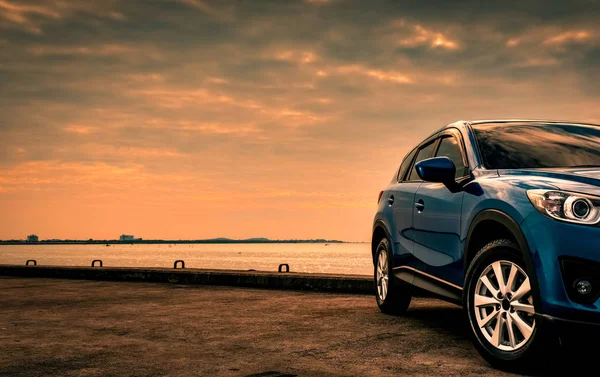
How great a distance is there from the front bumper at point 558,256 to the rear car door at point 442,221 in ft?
3.69

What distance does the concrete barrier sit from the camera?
10310 mm

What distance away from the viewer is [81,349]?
5328mm

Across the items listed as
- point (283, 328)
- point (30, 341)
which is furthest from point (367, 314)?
point (30, 341)

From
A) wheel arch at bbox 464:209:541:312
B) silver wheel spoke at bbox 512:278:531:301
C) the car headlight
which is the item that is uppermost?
the car headlight

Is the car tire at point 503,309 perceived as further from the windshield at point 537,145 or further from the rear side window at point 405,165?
the rear side window at point 405,165

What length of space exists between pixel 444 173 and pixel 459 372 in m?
1.56

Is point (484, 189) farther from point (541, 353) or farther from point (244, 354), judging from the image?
point (244, 354)

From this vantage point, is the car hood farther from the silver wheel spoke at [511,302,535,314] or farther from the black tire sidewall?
the silver wheel spoke at [511,302,535,314]

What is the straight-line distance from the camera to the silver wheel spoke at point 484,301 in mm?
4354

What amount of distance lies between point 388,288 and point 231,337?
199 centimetres

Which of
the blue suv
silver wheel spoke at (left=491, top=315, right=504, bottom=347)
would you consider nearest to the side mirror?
the blue suv

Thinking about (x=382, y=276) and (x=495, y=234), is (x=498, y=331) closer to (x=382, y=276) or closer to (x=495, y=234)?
(x=495, y=234)

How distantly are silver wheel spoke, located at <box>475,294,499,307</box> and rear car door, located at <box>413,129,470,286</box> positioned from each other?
476 mm

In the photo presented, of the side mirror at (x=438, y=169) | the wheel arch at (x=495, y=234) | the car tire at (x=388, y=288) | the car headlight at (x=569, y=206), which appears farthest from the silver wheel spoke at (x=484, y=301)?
the car tire at (x=388, y=288)
